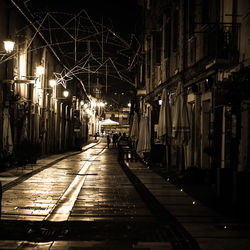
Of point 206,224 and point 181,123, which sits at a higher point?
point 181,123

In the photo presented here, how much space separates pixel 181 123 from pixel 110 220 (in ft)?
21.6

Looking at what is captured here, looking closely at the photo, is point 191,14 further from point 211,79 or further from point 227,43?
point 227,43

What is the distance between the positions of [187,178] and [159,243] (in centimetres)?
786

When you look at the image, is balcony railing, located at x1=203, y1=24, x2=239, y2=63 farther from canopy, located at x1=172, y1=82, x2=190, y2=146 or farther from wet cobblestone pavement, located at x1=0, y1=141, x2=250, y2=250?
wet cobblestone pavement, located at x1=0, y1=141, x2=250, y2=250

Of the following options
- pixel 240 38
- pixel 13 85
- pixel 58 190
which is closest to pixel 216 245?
pixel 58 190

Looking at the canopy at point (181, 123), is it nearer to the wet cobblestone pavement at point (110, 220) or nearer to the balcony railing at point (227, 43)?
the wet cobblestone pavement at point (110, 220)

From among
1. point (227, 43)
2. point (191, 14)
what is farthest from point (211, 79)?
point (191, 14)

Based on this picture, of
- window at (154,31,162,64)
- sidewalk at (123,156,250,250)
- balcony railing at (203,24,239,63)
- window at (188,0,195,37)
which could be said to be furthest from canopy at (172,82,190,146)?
window at (154,31,162,64)

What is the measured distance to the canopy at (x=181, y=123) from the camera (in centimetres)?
1413

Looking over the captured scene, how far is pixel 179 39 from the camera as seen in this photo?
20.0m

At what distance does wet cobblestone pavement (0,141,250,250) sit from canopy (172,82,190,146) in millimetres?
1646

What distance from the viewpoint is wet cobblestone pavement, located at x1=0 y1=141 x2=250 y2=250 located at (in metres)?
6.52

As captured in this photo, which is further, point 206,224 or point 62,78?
point 62,78

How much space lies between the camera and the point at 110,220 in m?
8.20
